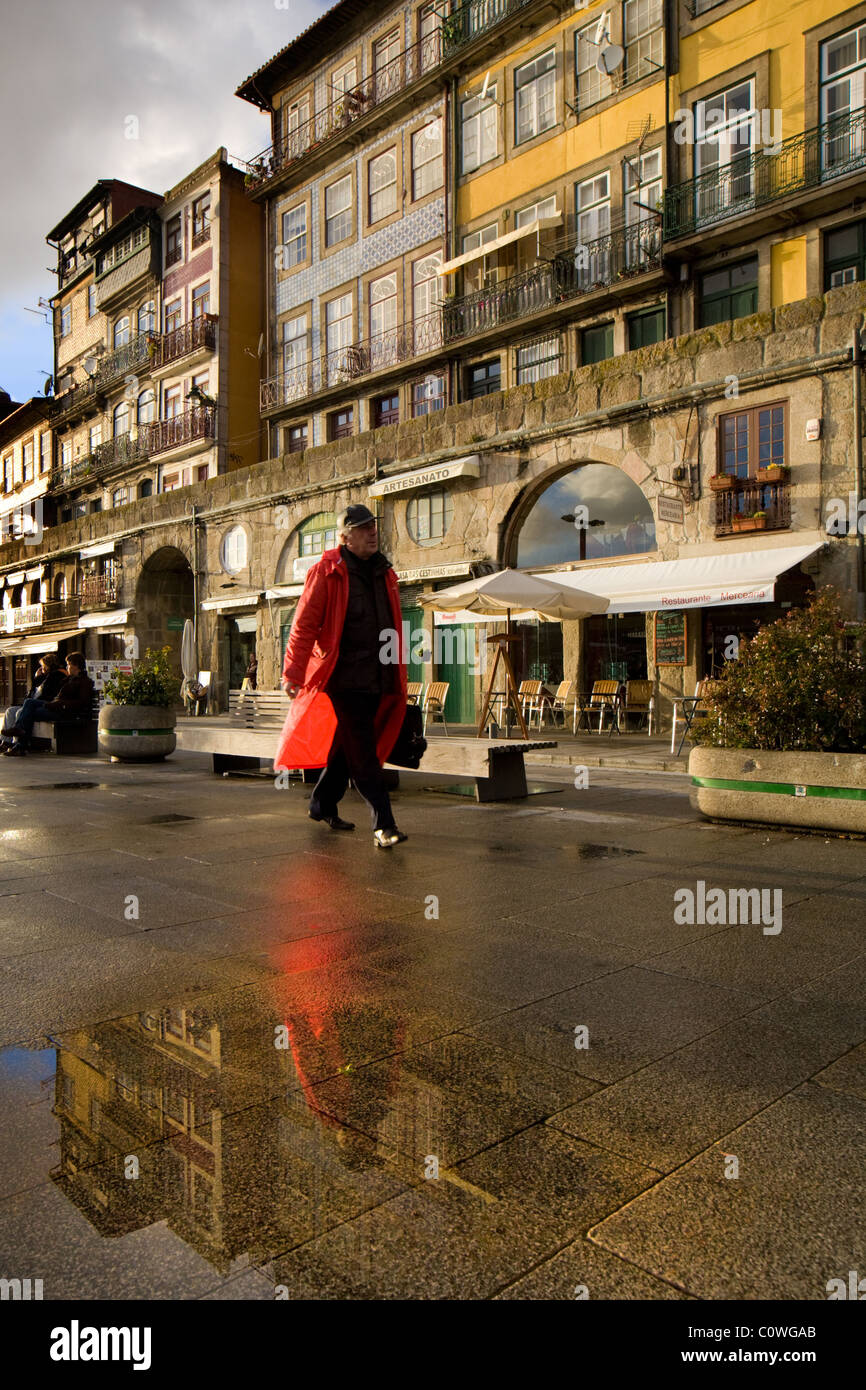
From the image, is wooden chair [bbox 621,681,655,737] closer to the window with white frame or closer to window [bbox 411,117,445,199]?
the window with white frame

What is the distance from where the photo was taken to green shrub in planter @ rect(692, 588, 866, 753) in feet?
20.8

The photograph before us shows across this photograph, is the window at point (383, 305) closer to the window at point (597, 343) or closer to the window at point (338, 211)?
the window at point (338, 211)

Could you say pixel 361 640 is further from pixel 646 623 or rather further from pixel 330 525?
pixel 330 525

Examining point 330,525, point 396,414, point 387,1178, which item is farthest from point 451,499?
point 387,1178

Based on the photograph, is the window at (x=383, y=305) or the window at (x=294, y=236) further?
the window at (x=294, y=236)

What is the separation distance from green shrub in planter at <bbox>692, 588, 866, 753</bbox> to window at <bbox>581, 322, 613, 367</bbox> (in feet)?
52.3

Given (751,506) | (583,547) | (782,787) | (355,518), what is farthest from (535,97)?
(782,787)

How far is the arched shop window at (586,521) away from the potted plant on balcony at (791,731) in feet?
36.1

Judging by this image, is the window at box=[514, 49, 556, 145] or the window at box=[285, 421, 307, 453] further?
the window at box=[285, 421, 307, 453]

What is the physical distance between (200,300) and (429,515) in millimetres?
18552

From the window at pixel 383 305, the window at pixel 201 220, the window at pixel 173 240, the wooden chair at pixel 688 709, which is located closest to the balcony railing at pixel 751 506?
the wooden chair at pixel 688 709

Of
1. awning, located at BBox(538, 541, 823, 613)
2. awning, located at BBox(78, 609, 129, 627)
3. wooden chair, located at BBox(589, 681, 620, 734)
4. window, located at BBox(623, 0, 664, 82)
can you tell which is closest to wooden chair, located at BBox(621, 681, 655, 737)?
wooden chair, located at BBox(589, 681, 620, 734)

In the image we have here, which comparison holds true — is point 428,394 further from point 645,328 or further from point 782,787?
point 782,787

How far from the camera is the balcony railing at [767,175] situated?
56.8 ft
